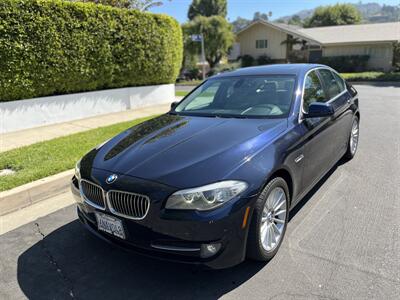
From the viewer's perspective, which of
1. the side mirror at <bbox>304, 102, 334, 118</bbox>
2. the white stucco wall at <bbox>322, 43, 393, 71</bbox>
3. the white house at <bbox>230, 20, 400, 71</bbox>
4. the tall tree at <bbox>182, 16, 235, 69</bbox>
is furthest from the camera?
the tall tree at <bbox>182, 16, 235, 69</bbox>

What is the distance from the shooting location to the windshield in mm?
3701

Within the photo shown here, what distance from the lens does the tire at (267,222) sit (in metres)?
2.64

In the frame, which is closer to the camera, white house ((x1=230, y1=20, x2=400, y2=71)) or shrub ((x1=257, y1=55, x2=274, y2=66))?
white house ((x1=230, y1=20, x2=400, y2=71))

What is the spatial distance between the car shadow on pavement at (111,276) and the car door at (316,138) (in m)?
1.24

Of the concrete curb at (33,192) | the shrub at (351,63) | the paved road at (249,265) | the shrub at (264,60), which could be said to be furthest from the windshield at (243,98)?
the shrub at (264,60)

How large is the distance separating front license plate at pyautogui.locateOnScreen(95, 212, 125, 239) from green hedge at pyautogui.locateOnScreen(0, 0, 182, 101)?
240 inches

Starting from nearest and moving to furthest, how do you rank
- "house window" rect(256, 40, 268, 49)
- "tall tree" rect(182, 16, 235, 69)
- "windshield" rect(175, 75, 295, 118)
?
1. "windshield" rect(175, 75, 295, 118)
2. "tall tree" rect(182, 16, 235, 69)
3. "house window" rect(256, 40, 268, 49)

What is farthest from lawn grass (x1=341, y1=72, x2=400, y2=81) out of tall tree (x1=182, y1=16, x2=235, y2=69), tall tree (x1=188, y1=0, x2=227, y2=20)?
tall tree (x1=188, y1=0, x2=227, y2=20)

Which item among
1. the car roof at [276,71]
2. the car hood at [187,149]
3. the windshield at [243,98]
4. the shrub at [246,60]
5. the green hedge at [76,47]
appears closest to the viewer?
the car hood at [187,149]

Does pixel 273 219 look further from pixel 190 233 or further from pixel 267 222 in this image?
pixel 190 233

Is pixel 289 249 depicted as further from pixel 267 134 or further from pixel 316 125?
pixel 316 125

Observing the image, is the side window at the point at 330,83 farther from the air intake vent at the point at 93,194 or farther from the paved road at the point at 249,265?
the air intake vent at the point at 93,194

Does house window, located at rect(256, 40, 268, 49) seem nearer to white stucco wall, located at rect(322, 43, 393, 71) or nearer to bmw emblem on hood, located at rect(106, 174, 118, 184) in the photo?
white stucco wall, located at rect(322, 43, 393, 71)

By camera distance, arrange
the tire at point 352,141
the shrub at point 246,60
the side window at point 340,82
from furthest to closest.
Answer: the shrub at point 246,60 < the tire at point 352,141 < the side window at point 340,82
